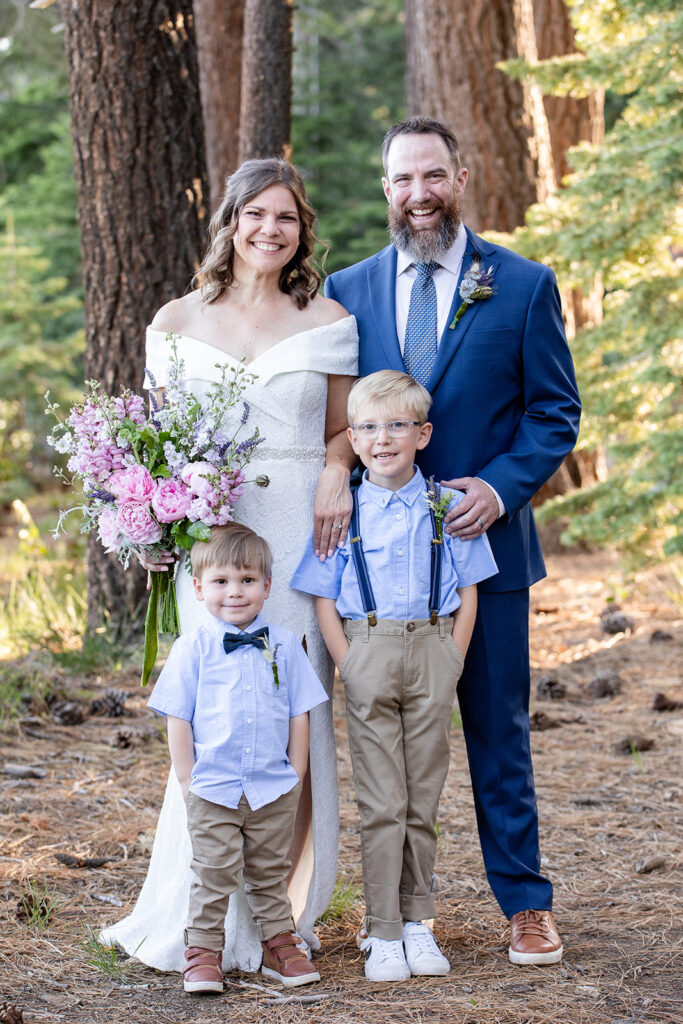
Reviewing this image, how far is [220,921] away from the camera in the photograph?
9.67 ft

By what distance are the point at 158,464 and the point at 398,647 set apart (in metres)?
0.87

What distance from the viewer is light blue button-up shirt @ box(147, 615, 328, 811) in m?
2.93

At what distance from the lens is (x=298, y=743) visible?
10.0 ft

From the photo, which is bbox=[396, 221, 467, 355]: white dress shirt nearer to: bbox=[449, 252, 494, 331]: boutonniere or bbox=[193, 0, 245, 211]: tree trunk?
bbox=[449, 252, 494, 331]: boutonniere

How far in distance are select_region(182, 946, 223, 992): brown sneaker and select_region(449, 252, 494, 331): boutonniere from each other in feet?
6.38

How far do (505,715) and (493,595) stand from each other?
37 centimetres

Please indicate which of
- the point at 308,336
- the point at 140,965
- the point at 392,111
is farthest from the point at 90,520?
the point at 392,111

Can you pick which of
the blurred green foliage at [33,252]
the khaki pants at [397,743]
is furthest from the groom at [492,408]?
the blurred green foliage at [33,252]

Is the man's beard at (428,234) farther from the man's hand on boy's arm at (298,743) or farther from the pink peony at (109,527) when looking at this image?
A: the man's hand on boy's arm at (298,743)

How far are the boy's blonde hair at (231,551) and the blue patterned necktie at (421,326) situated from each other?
0.73 m

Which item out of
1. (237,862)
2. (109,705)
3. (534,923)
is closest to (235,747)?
(237,862)

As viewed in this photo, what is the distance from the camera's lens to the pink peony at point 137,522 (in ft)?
9.52

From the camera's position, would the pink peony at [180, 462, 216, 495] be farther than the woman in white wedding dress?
No

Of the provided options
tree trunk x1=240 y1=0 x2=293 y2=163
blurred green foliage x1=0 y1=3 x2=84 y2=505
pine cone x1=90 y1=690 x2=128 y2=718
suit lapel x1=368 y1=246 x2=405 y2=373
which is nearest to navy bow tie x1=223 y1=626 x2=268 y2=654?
suit lapel x1=368 y1=246 x2=405 y2=373
